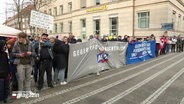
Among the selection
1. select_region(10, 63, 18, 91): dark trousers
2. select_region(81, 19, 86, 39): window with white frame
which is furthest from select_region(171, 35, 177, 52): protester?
select_region(81, 19, 86, 39): window with white frame

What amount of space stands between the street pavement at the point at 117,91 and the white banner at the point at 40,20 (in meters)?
2.56

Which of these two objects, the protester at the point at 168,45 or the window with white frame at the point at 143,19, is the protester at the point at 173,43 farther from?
the window with white frame at the point at 143,19

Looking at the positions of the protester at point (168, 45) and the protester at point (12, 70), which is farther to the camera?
the protester at point (168, 45)

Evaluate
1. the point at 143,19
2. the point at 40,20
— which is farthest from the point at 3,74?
the point at 143,19

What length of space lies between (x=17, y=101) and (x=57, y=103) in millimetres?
1134

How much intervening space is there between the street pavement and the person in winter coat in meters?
0.47

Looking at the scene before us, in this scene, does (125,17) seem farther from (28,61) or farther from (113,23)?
(28,61)

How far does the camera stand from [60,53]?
7.90 metres

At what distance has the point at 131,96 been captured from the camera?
21.2ft

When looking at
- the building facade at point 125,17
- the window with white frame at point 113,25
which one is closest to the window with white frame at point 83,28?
the building facade at point 125,17

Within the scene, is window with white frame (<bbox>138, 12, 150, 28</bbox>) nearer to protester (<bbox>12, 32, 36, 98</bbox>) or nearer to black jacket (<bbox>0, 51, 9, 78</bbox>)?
protester (<bbox>12, 32, 36, 98</bbox>)

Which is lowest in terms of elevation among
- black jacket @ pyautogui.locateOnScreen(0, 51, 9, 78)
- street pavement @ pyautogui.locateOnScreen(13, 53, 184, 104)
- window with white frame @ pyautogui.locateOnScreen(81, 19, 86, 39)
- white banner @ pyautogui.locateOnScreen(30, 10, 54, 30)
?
street pavement @ pyautogui.locateOnScreen(13, 53, 184, 104)

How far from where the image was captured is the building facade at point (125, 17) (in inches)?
1059

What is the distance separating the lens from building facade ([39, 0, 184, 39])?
88.3ft
